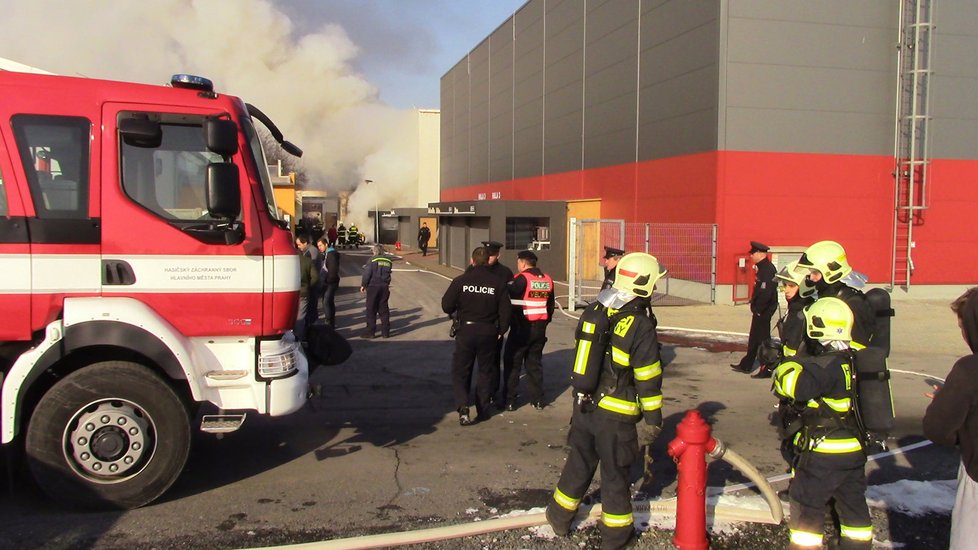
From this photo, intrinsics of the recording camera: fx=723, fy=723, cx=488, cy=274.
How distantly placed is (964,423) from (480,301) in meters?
4.37

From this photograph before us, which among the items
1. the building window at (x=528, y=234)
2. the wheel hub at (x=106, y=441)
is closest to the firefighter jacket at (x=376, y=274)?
the wheel hub at (x=106, y=441)

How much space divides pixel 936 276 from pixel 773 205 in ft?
16.3

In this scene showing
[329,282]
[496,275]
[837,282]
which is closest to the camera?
[837,282]

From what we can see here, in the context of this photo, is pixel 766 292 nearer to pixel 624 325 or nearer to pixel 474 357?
pixel 474 357

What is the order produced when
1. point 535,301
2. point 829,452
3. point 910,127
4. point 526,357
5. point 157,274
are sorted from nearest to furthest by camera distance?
point 829,452 < point 157,274 < point 535,301 < point 526,357 < point 910,127

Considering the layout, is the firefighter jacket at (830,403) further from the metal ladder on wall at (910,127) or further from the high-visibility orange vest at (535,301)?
the metal ladder on wall at (910,127)

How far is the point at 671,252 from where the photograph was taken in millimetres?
17891

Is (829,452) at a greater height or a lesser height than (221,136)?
lesser

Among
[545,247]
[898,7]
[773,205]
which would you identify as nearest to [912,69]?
[898,7]

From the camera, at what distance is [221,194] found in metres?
4.60

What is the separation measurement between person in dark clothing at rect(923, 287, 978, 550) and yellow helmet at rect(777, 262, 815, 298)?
2.55 m

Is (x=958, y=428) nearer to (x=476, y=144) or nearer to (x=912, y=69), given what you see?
(x=912, y=69)

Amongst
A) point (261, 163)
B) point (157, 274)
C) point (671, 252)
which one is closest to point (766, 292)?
point (261, 163)

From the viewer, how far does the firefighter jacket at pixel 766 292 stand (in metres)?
9.34
